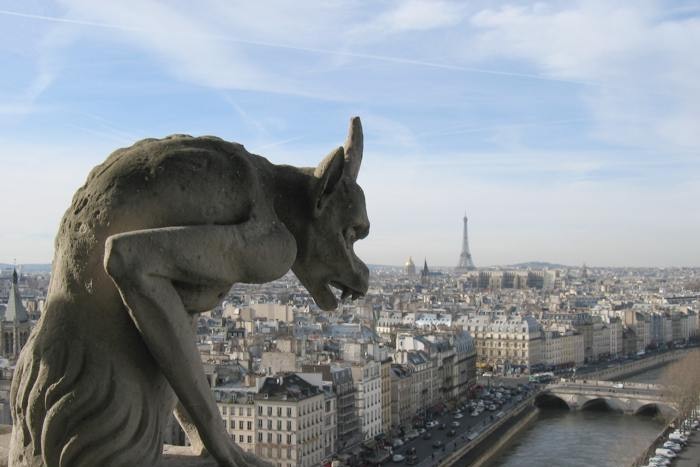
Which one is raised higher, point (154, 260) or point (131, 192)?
point (131, 192)

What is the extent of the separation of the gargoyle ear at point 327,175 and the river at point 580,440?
26527 millimetres

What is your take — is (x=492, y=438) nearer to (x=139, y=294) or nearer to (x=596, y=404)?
(x=596, y=404)

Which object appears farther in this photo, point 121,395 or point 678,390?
point 678,390

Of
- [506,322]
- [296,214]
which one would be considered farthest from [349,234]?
[506,322]

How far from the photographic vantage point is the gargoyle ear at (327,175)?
2273 millimetres

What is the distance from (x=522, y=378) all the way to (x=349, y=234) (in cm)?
4630

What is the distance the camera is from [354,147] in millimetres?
2379

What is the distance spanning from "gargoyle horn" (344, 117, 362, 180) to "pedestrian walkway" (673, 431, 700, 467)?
25.2 m

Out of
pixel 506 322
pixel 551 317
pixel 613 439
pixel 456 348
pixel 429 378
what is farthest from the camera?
pixel 551 317

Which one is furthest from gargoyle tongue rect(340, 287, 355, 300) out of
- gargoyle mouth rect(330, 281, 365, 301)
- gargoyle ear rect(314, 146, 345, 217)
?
gargoyle ear rect(314, 146, 345, 217)

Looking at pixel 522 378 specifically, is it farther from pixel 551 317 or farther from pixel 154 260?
pixel 154 260

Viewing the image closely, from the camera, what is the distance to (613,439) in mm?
32656

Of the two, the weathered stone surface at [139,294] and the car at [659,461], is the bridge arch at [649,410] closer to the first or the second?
the car at [659,461]

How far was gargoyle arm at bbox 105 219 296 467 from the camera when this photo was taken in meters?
1.93
